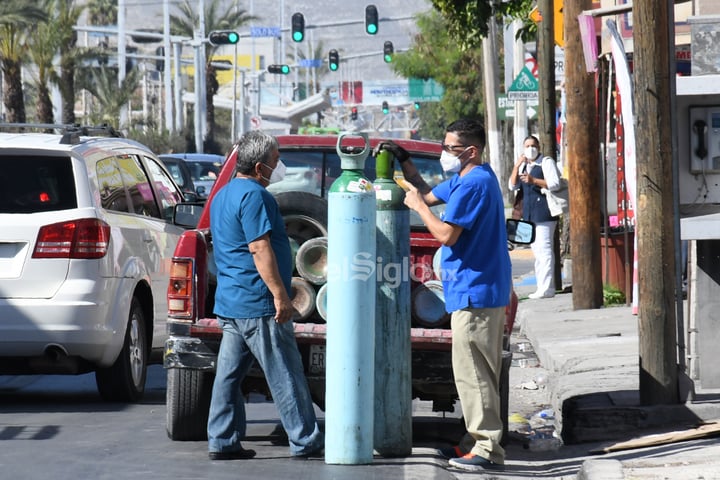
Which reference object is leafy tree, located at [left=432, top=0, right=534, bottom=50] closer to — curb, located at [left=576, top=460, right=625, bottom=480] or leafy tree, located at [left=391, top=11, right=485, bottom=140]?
curb, located at [left=576, top=460, right=625, bottom=480]

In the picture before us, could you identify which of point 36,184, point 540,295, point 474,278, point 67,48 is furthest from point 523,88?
point 67,48

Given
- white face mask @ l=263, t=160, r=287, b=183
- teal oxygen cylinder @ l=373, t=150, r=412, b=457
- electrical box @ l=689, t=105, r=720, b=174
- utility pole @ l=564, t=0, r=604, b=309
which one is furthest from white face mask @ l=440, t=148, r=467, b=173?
utility pole @ l=564, t=0, r=604, b=309

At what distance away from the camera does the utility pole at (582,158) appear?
47.6ft

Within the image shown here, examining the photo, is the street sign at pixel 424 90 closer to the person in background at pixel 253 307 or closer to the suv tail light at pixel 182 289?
the suv tail light at pixel 182 289

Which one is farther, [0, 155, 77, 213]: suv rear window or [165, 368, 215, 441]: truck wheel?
[0, 155, 77, 213]: suv rear window

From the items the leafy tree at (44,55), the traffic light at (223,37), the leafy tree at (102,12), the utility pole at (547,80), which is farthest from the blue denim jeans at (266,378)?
the leafy tree at (102,12)

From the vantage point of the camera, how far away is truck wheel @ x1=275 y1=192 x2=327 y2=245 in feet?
26.3

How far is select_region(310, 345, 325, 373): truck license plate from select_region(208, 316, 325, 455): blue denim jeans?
358mm

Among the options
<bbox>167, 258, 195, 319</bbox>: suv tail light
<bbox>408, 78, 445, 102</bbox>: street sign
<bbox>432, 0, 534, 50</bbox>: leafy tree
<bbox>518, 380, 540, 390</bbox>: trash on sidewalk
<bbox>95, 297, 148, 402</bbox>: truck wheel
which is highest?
<bbox>408, 78, 445, 102</bbox>: street sign

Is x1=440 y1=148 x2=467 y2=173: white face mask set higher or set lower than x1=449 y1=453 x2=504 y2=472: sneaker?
higher

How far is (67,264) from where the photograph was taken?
359 inches

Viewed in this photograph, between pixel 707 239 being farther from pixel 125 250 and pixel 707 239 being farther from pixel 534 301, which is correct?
pixel 534 301

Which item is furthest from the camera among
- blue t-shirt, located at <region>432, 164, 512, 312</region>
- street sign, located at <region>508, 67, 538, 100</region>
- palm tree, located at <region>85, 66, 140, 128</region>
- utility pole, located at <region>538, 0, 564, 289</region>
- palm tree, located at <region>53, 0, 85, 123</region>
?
palm tree, located at <region>85, 66, 140, 128</region>

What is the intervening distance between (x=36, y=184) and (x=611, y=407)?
395 cm
